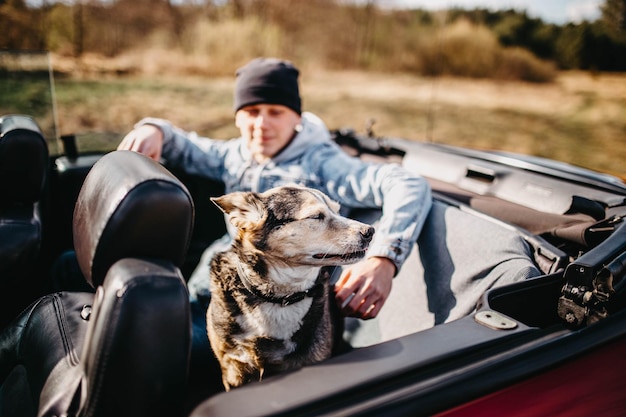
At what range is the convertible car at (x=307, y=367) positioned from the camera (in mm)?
1102

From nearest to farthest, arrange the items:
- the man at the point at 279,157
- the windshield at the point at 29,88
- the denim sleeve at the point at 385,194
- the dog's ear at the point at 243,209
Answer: the dog's ear at the point at 243,209
the denim sleeve at the point at 385,194
the man at the point at 279,157
the windshield at the point at 29,88

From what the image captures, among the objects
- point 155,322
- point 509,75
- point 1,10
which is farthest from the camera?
point 509,75

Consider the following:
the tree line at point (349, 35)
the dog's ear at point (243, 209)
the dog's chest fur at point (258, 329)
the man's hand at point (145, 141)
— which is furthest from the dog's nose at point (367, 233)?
the tree line at point (349, 35)

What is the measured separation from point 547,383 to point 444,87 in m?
13.8

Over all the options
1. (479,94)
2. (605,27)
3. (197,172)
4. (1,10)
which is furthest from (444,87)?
(197,172)

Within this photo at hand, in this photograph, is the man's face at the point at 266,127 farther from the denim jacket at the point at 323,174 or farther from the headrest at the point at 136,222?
the headrest at the point at 136,222

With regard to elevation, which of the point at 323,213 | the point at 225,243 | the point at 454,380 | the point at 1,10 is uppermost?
the point at 1,10

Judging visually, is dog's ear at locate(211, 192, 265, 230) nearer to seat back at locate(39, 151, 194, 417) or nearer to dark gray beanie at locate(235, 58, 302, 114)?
seat back at locate(39, 151, 194, 417)

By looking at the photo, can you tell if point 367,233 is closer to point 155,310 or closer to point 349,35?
point 155,310

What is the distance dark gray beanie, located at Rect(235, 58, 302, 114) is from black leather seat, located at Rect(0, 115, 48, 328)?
970 mm

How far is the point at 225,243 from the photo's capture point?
2.53m

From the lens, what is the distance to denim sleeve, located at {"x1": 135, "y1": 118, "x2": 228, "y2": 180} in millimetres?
2680

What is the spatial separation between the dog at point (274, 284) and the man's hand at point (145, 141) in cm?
74

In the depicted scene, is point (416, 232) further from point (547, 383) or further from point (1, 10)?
point (1, 10)
